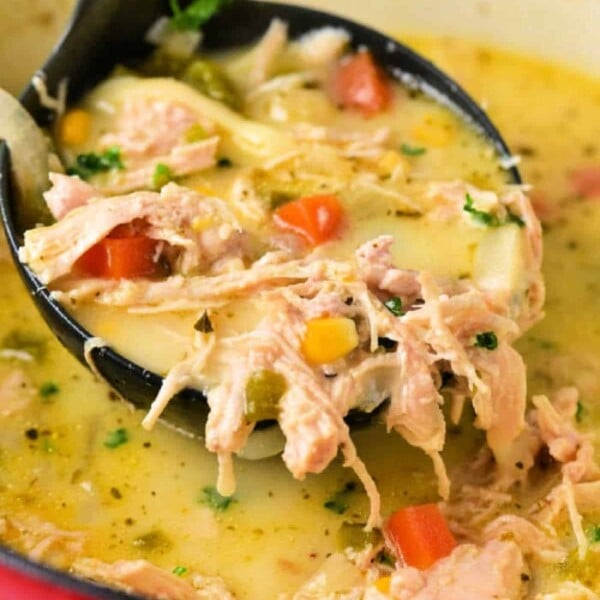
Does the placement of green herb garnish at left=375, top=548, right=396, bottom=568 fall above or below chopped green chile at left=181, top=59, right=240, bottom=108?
below

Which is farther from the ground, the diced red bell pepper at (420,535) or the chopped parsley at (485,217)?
the chopped parsley at (485,217)

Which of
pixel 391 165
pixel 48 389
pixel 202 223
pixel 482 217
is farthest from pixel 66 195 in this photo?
pixel 482 217

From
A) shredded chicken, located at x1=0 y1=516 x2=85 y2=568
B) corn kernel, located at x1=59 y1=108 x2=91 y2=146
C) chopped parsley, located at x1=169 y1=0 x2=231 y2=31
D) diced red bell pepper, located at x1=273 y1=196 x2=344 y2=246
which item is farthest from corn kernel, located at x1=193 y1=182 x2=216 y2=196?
shredded chicken, located at x1=0 y1=516 x2=85 y2=568

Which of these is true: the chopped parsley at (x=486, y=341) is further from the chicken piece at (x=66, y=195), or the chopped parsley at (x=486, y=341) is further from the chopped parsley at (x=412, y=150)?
the chicken piece at (x=66, y=195)

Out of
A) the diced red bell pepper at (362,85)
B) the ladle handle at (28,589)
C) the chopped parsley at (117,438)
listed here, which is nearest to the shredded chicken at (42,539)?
the chopped parsley at (117,438)

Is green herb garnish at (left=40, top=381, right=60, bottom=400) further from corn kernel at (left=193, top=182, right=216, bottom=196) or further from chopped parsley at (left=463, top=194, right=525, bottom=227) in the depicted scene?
chopped parsley at (left=463, top=194, right=525, bottom=227)
